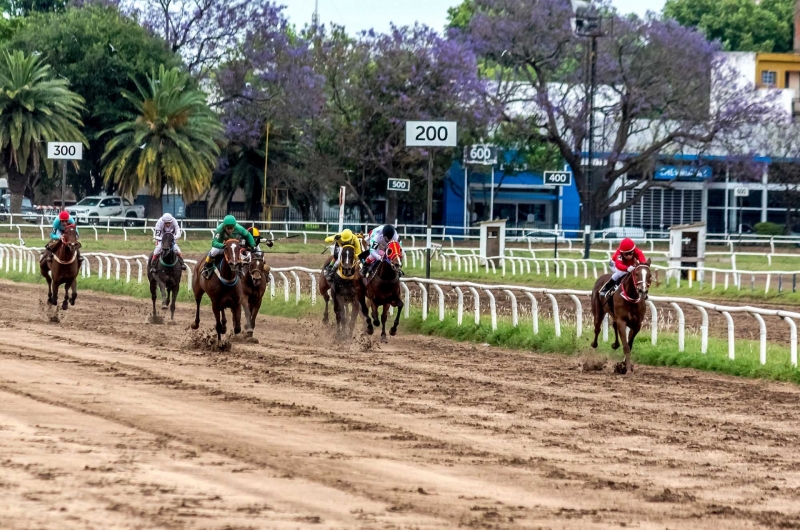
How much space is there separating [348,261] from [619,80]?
3327cm

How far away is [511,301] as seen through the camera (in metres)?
21.6

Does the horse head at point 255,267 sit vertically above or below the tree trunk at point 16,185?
below

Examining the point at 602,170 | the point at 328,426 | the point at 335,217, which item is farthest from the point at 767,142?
the point at 328,426

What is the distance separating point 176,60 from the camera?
5862 centimetres

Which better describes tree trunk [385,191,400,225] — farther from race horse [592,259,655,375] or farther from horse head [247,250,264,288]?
race horse [592,259,655,375]

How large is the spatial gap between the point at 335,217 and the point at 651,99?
17.8 meters

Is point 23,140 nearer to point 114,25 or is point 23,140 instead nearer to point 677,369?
point 114,25

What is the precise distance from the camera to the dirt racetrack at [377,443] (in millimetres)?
7109

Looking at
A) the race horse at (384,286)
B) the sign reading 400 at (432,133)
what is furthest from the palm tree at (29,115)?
the race horse at (384,286)

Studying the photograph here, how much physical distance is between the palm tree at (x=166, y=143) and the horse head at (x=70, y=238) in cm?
3009

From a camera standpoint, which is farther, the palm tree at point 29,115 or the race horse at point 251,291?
the palm tree at point 29,115

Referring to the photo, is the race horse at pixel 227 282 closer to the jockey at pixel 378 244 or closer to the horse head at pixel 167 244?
the jockey at pixel 378 244

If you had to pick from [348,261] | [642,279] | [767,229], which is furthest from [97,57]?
[642,279]

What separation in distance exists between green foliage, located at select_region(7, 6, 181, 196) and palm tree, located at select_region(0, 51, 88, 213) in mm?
3083
